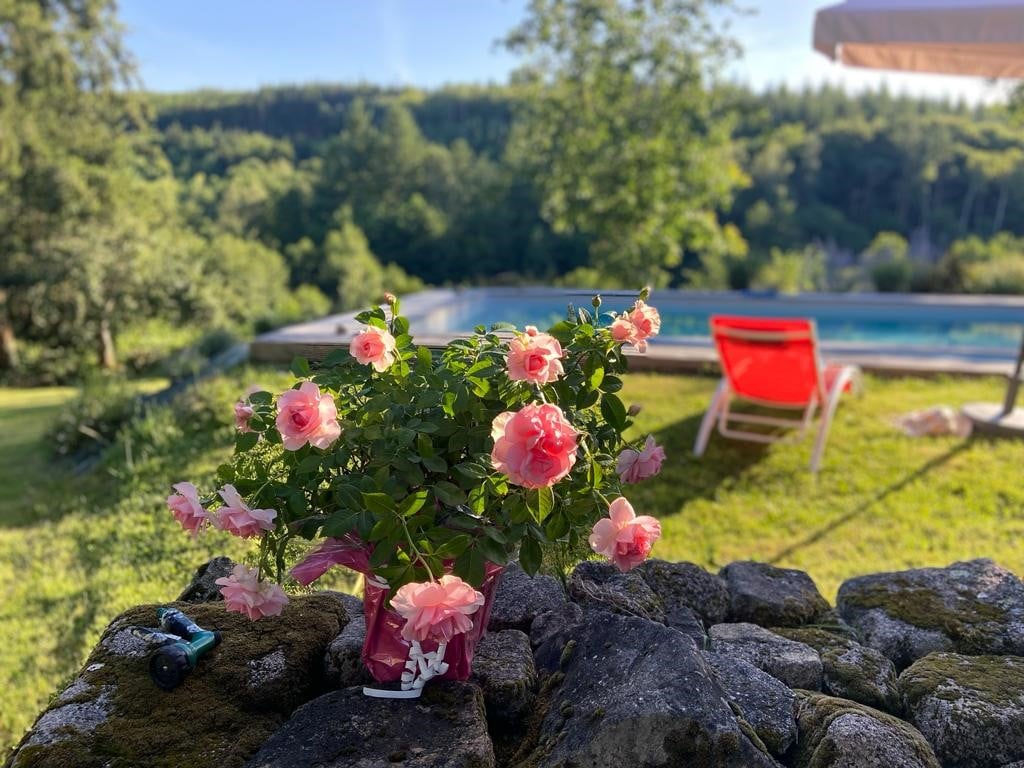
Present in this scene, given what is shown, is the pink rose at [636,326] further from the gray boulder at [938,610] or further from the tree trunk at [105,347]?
the tree trunk at [105,347]

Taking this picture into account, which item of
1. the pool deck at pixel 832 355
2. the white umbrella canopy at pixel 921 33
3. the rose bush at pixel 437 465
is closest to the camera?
the rose bush at pixel 437 465

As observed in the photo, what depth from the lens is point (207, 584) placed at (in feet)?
5.91

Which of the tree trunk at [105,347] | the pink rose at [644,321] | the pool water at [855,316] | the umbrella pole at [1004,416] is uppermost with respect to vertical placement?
the pink rose at [644,321]

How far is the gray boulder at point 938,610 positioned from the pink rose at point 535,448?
1.23 meters

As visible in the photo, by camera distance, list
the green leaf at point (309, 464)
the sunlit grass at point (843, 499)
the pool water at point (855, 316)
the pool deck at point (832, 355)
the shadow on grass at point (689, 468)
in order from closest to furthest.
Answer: the green leaf at point (309, 464) < the sunlit grass at point (843, 499) < the shadow on grass at point (689, 468) < the pool deck at point (832, 355) < the pool water at point (855, 316)

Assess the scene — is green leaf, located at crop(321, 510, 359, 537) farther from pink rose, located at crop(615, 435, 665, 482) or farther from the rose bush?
pink rose, located at crop(615, 435, 665, 482)

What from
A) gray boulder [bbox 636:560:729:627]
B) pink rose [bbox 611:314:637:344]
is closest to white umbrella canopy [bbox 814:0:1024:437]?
gray boulder [bbox 636:560:729:627]

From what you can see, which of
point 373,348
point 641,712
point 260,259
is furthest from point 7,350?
point 260,259

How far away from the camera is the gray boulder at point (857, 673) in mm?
1459

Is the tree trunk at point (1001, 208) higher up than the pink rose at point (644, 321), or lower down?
lower down

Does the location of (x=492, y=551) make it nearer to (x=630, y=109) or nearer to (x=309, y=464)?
(x=309, y=464)

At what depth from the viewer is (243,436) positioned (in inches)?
49.2

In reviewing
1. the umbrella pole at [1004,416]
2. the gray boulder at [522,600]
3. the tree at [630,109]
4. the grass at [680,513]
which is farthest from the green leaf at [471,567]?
the tree at [630,109]

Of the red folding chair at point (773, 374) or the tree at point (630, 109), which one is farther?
the tree at point (630, 109)
